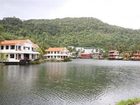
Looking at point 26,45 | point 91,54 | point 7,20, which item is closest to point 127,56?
point 91,54

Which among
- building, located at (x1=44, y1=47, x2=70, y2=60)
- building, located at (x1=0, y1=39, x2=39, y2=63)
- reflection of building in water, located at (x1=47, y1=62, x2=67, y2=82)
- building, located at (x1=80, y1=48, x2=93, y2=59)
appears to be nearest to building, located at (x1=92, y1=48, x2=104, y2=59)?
building, located at (x1=80, y1=48, x2=93, y2=59)

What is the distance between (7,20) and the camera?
192 meters

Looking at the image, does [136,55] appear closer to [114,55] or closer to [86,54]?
Answer: [114,55]

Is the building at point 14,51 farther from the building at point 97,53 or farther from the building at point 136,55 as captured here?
the building at point 97,53

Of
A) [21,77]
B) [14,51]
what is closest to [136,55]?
[14,51]

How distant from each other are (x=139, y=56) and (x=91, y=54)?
118 feet

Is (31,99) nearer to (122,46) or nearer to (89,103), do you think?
(89,103)

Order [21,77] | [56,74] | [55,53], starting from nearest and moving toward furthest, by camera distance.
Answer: [21,77], [56,74], [55,53]

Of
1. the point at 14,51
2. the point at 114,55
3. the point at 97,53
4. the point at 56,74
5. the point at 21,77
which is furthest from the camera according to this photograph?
the point at 97,53

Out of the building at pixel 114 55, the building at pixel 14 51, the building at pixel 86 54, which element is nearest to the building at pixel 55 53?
the building at pixel 14 51

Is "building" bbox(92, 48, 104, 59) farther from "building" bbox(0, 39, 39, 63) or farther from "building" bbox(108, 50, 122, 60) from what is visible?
"building" bbox(0, 39, 39, 63)

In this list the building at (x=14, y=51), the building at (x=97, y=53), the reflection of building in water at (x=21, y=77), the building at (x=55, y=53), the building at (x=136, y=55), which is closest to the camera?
the reflection of building in water at (x=21, y=77)

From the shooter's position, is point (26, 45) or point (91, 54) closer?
point (26, 45)

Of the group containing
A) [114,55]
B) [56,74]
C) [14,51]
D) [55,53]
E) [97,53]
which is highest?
[14,51]
